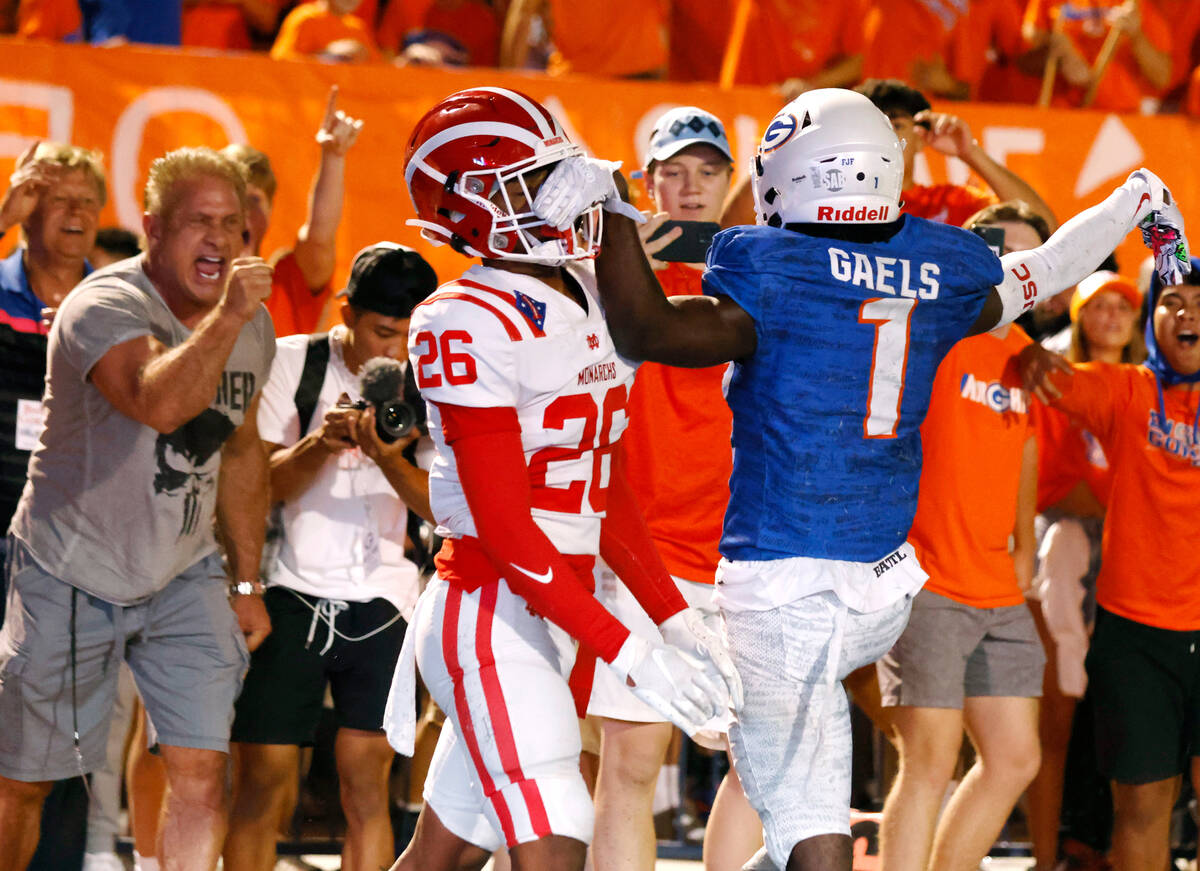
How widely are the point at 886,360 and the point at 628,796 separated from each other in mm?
1542

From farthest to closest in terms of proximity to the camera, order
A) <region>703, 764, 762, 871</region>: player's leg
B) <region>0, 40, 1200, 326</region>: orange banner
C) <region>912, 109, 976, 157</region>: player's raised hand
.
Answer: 1. <region>0, 40, 1200, 326</region>: orange banner
2. <region>912, 109, 976, 157</region>: player's raised hand
3. <region>703, 764, 762, 871</region>: player's leg

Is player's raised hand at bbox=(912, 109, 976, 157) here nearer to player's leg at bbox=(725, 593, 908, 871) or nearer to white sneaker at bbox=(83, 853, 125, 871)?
player's leg at bbox=(725, 593, 908, 871)

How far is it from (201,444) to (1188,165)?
202 inches

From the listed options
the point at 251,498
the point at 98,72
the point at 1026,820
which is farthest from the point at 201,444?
the point at 1026,820

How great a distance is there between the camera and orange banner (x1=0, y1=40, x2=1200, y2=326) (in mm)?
6332

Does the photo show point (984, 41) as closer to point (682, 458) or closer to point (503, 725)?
point (682, 458)

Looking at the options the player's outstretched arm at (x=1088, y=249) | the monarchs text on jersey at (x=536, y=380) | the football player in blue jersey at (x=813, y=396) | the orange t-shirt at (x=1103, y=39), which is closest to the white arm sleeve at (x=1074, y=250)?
the player's outstretched arm at (x=1088, y=249)

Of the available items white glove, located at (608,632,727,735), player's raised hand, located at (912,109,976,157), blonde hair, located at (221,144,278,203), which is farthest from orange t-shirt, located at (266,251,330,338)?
white glove, located at (608,632,727,735)

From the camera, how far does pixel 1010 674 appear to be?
176 inches

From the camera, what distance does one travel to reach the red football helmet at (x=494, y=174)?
3.01 meters

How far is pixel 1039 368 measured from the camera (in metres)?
4.61

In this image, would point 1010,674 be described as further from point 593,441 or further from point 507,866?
point 593,441

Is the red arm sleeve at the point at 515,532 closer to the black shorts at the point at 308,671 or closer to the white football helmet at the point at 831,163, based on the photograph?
the white football helmet at the point at 831,163

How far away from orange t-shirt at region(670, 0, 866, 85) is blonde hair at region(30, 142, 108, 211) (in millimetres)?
3709
